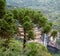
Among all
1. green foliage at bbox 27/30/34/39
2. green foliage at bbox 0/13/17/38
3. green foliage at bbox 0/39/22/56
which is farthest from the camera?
green foliage at bbox 27/30/34/39

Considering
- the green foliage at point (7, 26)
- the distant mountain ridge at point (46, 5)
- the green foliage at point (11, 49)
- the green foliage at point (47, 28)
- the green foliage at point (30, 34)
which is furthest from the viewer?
the distant mountain ridge at point (46, 5)

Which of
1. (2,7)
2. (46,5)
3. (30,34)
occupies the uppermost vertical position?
(46,5)

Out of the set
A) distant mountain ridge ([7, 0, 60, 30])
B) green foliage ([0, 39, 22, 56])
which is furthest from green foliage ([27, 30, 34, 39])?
distant mountain ridge ([7, 0, 60, 30])

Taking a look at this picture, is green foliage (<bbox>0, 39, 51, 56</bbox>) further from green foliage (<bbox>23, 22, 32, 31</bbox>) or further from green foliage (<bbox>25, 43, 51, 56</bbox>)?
green foliage (<bbox>23, 22, 32, 31</bbox>)

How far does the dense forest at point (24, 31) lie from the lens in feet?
16.8

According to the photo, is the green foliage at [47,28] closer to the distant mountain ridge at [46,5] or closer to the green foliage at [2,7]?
the green foliage at [2,7]

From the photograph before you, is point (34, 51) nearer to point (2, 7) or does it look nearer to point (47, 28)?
point (47, 28)

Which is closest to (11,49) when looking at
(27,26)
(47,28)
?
(27,26)

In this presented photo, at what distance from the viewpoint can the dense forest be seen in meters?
5.11

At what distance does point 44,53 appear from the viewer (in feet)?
17.2

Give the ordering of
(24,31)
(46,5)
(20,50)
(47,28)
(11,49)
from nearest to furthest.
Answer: (11,49) → (20,50) → (24,31) → (47,28) → (46,5)

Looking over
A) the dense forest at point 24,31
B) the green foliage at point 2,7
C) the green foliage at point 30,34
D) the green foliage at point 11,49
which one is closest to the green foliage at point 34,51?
the dense forest at point 24,31

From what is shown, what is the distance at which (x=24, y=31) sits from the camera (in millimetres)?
5887

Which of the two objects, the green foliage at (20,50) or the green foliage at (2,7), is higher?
the green foliage at (2,7)
